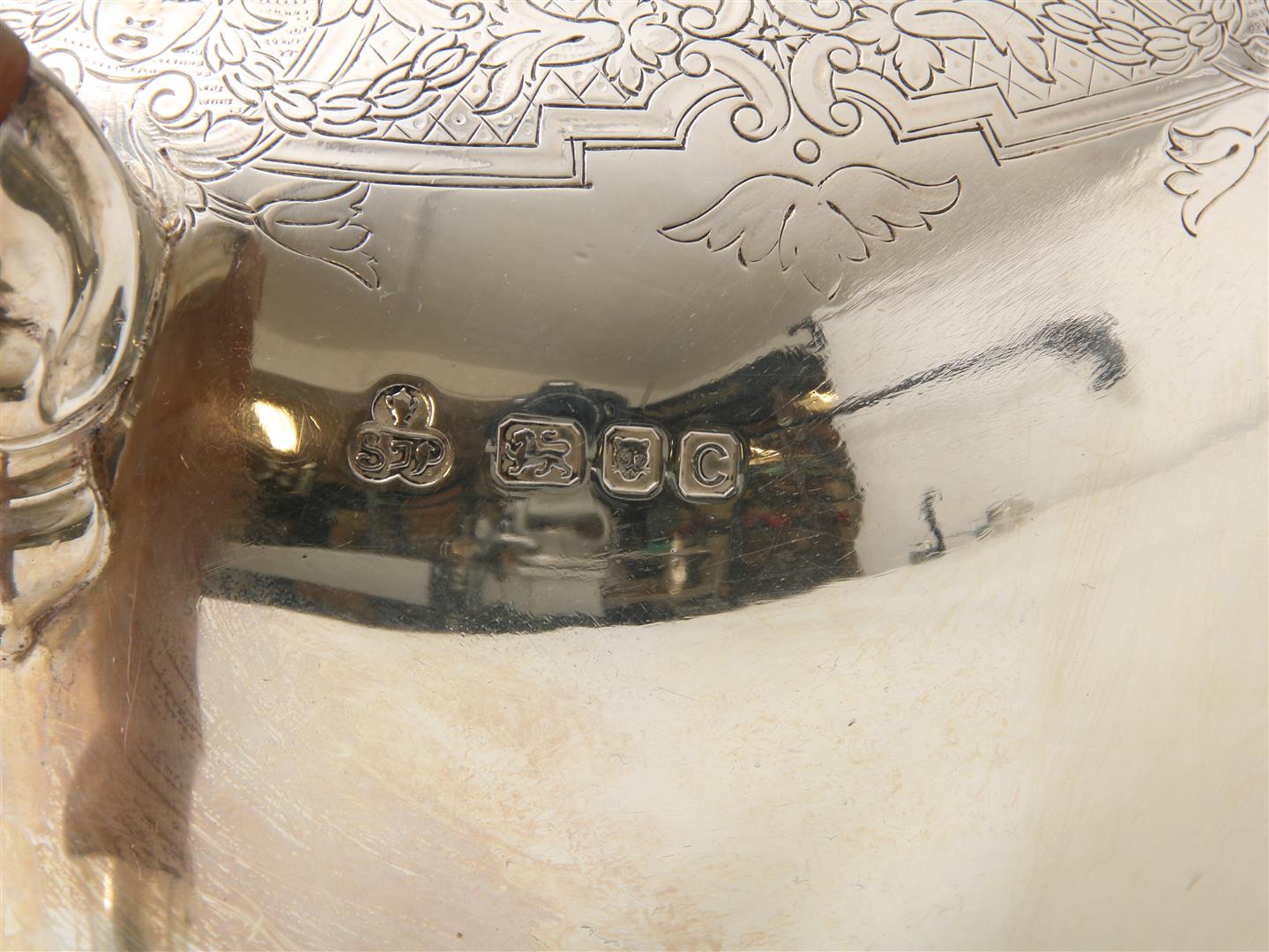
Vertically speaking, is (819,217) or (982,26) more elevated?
(982,26)

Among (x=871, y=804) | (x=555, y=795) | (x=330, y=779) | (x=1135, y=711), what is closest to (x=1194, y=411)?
(x=1135, y=711)

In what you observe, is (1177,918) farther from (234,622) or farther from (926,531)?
(234,622)

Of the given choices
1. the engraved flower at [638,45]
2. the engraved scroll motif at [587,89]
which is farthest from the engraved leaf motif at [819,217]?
the engraved flower at [638,45]

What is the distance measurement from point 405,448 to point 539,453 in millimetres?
85

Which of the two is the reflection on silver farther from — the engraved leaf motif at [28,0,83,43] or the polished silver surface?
the engraved leaf motif at [28,0,83,43]

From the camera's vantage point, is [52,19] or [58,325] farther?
[52,19]

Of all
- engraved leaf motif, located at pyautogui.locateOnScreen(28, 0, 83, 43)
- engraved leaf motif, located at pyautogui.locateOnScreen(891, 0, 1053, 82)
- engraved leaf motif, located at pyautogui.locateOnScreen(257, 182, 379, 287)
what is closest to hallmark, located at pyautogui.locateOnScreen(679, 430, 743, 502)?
engraved leaf motif, located at pyautogui.locateOnScreen(257, 182, 379, 287)

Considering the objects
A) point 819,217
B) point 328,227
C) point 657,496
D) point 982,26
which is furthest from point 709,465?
point 982,26

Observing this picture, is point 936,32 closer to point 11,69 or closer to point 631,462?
point 631,462

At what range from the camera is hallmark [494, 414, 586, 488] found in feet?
2.08

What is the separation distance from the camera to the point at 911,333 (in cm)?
67

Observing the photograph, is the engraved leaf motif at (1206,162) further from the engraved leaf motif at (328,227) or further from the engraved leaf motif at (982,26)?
the engraved leaf motif at (328,227)

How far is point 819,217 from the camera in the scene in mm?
684

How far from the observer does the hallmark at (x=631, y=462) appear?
2.09ft
